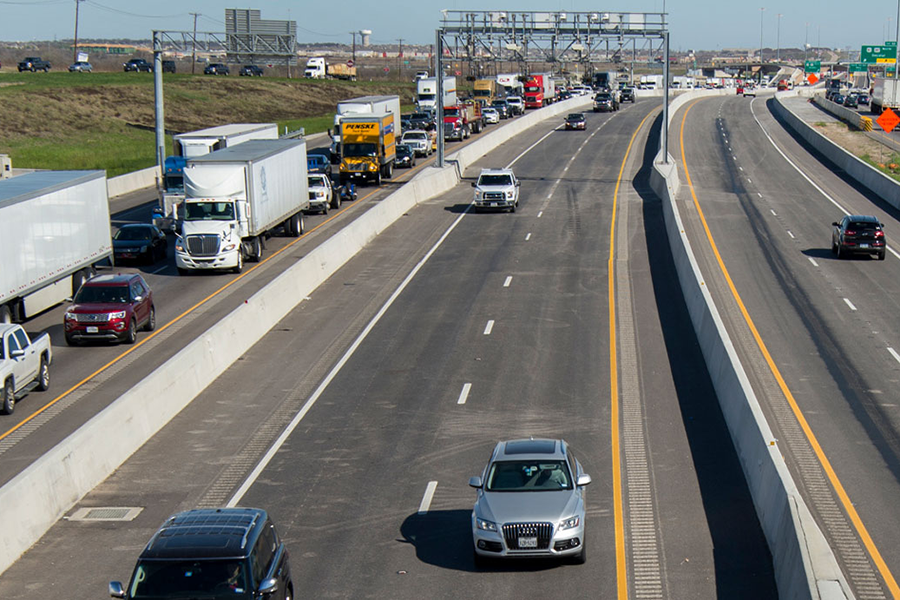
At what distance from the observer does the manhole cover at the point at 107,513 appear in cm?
1669

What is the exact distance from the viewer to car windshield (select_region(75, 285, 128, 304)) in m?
Answer: 28.2

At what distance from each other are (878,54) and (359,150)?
310 ft

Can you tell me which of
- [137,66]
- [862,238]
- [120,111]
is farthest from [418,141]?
[137,66]

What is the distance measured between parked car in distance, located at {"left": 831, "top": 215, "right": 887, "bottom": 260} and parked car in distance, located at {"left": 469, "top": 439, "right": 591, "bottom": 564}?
90.1ft

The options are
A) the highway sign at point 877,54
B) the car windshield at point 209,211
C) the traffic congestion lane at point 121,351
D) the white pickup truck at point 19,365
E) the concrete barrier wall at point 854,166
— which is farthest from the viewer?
the highway sign at point 877,54

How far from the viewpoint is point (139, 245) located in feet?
128

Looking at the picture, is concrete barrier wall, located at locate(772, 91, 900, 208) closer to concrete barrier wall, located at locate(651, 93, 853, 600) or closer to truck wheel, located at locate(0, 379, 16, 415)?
concrete barrier wall, located at locate(651, 93, 853, 600)

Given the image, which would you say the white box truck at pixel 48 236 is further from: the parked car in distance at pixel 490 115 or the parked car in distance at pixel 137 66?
the parked car in distance at pixel 137 66

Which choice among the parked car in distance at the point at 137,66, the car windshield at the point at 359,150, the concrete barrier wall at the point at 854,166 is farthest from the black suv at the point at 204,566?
the parked car in distance at the point at 137,66

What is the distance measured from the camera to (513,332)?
29.2 meters

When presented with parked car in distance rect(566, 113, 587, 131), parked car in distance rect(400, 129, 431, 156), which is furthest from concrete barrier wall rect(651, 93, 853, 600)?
parked car in distance rect(566, 113, 587, 131)

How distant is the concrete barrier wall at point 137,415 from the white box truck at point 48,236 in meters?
5.86

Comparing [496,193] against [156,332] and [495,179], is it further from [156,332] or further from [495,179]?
[156,332]

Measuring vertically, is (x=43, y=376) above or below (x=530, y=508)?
below
